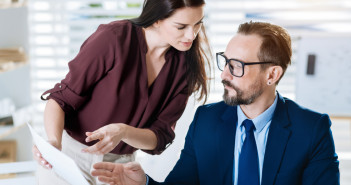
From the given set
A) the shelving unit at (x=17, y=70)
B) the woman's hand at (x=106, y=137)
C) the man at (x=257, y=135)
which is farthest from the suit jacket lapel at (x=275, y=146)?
the shelving unit at (x=17, y=70)

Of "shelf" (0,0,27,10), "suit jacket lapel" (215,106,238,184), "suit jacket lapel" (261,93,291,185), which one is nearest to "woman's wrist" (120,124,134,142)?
"suit jacket lapel" (215,106,238,184)

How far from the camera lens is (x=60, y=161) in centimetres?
135

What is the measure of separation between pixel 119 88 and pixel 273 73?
0.60 metres

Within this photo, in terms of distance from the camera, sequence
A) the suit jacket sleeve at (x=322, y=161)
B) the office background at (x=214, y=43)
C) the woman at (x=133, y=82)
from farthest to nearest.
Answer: the office background at (x=214, y=43) < the woman at (x=133, y=82) < the suit jacket sleeve at (x=322, y=161)

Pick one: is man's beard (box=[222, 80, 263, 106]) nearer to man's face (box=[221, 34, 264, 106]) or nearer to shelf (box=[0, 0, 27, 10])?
man's face (box=[221, 34, 264, 106])

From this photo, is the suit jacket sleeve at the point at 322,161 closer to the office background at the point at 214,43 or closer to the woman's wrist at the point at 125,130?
the woman's wrist at the point at 125,130

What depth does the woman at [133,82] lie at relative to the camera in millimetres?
1740

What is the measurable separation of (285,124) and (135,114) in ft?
1.97

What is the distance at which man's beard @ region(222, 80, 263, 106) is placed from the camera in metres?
1.66

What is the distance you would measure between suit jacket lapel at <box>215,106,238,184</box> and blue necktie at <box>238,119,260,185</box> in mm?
43

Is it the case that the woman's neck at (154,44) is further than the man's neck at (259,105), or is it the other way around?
the woman's neck at (154,44)

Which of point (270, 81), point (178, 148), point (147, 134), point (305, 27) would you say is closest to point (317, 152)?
point (270, 81)

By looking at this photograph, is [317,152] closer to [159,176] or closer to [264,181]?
[264,181]

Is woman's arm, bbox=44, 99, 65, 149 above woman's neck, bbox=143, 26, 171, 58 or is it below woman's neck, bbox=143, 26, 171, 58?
below
